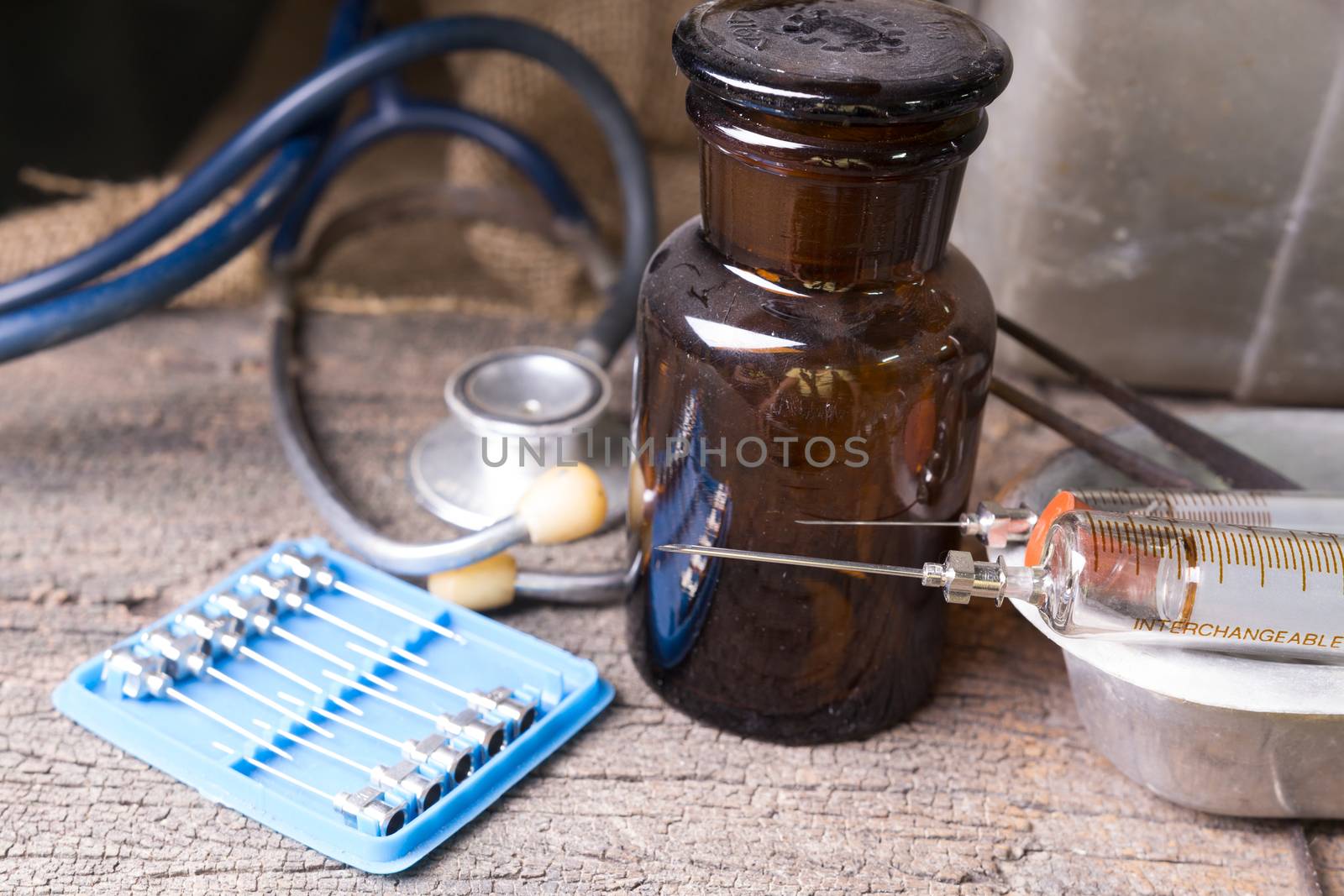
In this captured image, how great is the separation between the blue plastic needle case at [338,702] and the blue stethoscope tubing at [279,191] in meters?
0.18

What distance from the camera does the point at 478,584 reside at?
0.59m

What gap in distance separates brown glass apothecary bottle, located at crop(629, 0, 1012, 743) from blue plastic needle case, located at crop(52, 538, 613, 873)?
80mm

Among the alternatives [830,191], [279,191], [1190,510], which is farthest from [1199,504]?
Answer: [279,191]

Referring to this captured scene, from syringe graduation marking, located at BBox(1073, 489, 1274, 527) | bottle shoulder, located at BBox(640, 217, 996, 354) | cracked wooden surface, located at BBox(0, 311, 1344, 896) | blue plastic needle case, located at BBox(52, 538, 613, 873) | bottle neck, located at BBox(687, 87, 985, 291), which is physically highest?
bottle neck, located at BBox(687, 87, 985, 291)

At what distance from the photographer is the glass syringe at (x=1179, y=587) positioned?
0.45m

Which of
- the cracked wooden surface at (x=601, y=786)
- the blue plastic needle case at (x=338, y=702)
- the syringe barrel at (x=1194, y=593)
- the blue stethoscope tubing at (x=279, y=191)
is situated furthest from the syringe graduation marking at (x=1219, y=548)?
the blue stethoscope tubing at (x=279, y=191)

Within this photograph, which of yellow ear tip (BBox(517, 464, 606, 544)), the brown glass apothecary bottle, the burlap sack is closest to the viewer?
the brown glass apothecary bottle

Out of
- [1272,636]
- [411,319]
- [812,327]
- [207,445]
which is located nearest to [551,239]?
[411,319]

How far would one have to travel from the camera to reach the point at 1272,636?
45cm

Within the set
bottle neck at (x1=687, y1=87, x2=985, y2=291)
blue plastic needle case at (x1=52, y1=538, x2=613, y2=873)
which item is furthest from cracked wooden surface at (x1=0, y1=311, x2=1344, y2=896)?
bottle neck at (x1=687, y1=87, x2=985, y2=291)

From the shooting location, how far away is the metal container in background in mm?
642

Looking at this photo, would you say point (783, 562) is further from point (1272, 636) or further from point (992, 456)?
point (992, 456)

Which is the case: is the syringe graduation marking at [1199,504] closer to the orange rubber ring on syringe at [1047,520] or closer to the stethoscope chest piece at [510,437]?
the orange rubber ring on syringe at [1047,520]

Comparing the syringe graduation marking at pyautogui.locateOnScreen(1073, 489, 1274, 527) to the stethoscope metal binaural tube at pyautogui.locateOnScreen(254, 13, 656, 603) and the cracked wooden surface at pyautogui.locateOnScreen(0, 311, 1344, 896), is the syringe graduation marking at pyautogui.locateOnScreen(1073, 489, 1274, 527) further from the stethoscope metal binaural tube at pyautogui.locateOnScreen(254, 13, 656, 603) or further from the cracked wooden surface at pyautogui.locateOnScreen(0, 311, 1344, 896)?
the stethoscope metal binaural tube at pyautogui.locateOnScreen(254, 13, 656, 603)
